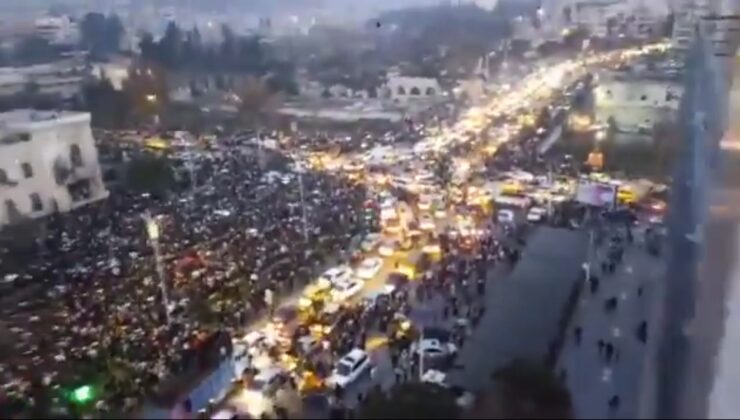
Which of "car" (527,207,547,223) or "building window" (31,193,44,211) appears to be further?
"building window" (31,193,44,211)

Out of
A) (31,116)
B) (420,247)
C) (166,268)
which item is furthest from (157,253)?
(420,247)

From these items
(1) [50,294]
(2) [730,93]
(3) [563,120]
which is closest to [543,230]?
(3) [563,120]

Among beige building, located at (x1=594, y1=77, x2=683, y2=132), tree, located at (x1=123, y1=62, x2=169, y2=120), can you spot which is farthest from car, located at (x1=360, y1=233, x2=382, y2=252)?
tree, located at (x1=123, y1=62, x2=169, y2=120)

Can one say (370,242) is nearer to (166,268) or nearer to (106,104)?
(166,268)

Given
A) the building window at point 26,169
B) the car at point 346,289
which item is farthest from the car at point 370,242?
the building window at point 26,169

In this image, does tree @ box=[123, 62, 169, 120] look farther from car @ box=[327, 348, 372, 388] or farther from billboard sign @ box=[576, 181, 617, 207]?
billboard sign @ box=[576, 181, 617, 207]

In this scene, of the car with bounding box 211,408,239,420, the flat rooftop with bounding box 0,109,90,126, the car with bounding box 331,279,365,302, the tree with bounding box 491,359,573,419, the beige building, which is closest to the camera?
the tree with bounding box 491,359,573,419
